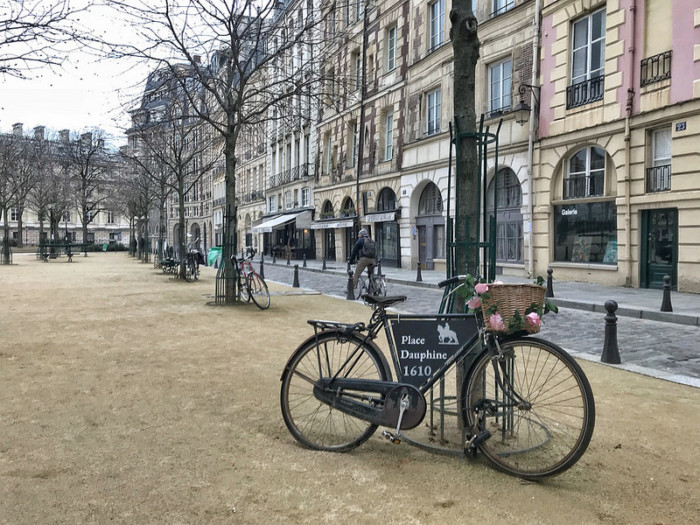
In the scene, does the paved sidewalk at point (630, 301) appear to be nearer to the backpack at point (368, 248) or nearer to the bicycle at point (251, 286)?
the backpack at point (368, 248)

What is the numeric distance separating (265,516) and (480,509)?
104 cm

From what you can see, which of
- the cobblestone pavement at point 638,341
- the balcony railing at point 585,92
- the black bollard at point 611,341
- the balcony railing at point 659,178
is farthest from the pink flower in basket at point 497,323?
the balcony railing at point 585,92

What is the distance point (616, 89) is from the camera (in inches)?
612

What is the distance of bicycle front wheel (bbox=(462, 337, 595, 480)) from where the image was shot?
3.01 metres

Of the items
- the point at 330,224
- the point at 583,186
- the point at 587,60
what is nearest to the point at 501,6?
the point at 587,60

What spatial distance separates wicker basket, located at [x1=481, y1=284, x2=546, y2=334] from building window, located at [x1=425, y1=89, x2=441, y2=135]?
2155cm

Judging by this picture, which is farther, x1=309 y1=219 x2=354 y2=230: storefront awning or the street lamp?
x1=309 y1=219 x2=354 y2=230: storefront awning

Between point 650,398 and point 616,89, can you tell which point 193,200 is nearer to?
point 616,89

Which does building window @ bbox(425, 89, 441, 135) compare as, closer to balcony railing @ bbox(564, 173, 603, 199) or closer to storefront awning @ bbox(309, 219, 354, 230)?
balcony railing @ bbox(564, 173, 603, 199)

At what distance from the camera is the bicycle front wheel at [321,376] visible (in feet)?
11.5

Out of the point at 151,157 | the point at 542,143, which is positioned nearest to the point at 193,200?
the point at 151,157

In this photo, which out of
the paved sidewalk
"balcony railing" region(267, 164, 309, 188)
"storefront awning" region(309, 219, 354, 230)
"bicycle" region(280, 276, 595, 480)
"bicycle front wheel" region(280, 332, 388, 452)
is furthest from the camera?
"balcony railing" region(267, 164, 309, 188)

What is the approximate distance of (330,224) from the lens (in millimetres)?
32594

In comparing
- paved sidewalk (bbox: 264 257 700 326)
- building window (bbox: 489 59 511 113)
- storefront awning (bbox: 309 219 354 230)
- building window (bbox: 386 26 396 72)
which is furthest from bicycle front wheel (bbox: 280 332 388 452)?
storefront awning (bbox: 309 219 354 230)
